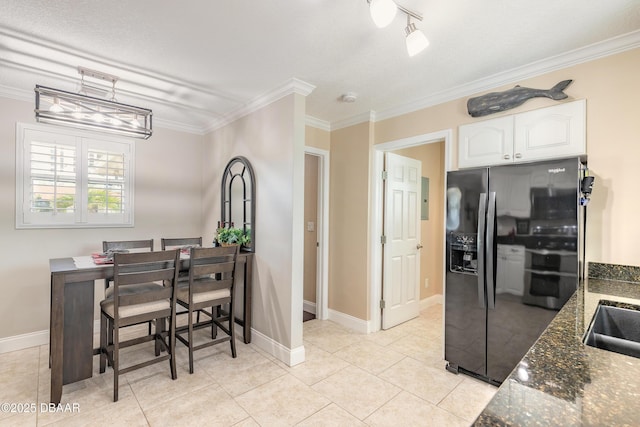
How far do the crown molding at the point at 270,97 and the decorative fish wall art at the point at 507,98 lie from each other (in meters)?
1.44

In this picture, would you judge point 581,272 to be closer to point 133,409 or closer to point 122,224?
point 133,409

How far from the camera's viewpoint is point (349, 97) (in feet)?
10.0

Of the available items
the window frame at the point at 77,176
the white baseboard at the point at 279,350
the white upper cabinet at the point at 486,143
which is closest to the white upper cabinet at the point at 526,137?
the white upper cabinet at the point at 486,143

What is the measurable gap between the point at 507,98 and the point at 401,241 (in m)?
1.89

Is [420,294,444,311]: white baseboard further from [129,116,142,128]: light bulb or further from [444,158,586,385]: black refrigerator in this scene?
[129,116,142,128]: light bulb

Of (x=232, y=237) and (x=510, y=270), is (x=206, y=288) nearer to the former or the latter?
(x=232, y=237)

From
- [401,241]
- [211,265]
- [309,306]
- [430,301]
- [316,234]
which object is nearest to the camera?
[211,265]

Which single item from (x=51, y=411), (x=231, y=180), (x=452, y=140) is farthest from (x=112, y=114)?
(x=452, y=140)

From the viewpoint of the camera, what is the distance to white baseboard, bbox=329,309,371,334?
352 cm

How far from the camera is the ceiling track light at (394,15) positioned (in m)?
1.41

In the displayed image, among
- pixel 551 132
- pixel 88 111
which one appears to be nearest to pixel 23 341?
pixel 88 111

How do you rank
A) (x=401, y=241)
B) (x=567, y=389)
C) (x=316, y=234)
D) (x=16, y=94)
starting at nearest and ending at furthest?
1. (x=567, y=389)
2. (x=16, y=94)
3. (x=401, y=241)
4. (x=316, y=234)

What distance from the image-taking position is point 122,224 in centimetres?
366

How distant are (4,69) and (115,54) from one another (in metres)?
1.09
